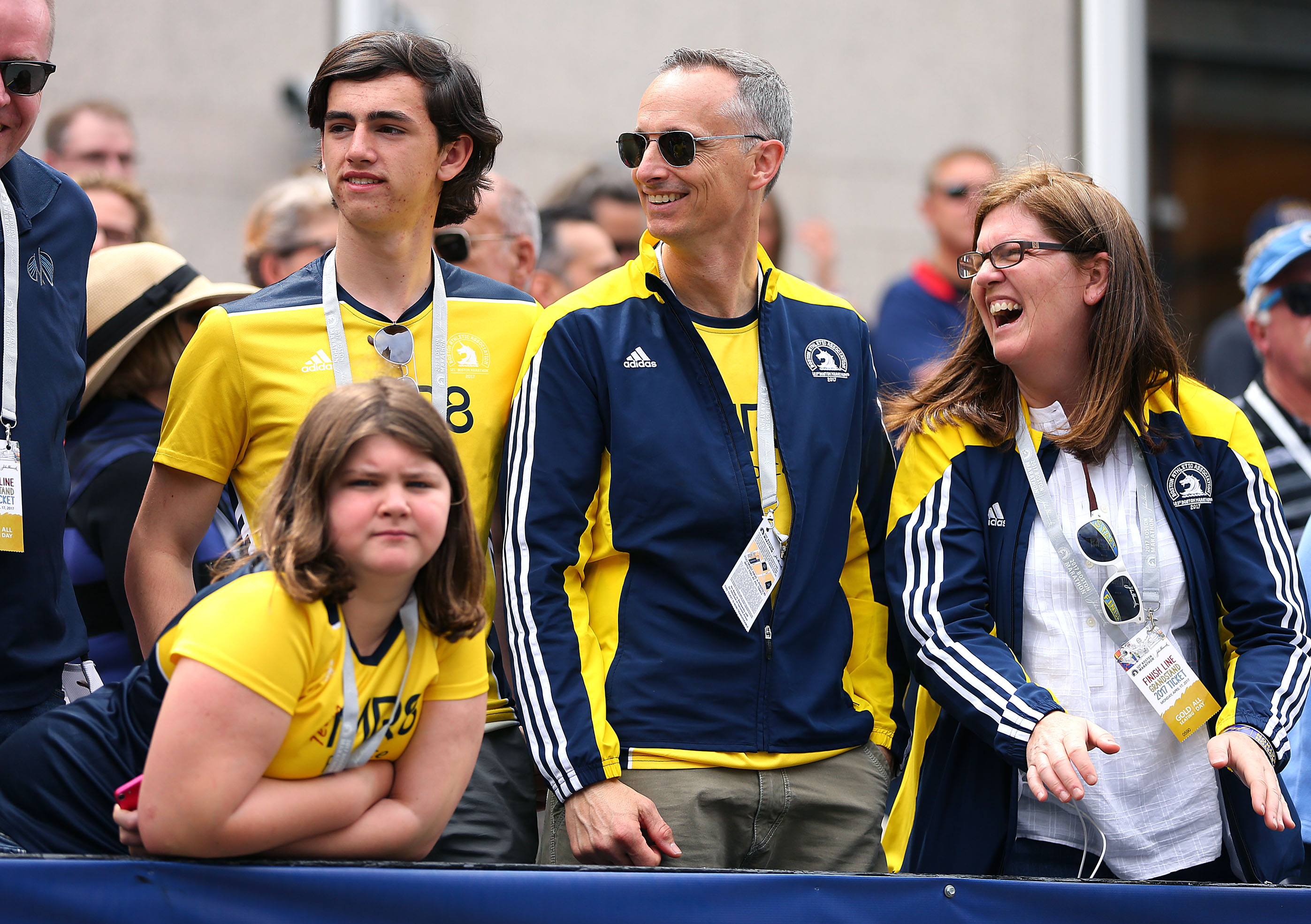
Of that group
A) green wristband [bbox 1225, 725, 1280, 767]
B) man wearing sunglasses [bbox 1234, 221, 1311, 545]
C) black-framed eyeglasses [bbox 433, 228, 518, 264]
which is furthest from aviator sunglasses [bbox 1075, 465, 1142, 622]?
black-framed eyeglasses [bbox 433, 228, 518, 264]

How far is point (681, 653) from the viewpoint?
285cm

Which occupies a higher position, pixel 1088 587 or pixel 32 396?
pixel 32 396

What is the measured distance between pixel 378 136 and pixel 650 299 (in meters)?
0.66

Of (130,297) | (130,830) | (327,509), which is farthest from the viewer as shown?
(130,297)

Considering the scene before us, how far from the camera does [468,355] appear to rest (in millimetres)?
3010

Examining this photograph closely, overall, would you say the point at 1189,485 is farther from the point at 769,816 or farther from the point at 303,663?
the point at 303,663

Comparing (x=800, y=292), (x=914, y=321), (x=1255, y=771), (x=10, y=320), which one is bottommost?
(x=1255, y=771)

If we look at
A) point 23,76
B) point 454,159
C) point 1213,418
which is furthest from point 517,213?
point 1213,418

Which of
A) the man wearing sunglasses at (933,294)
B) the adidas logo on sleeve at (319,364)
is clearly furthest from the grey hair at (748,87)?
the man wearing sunglasses at (933,294)

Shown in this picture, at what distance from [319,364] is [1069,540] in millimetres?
1543

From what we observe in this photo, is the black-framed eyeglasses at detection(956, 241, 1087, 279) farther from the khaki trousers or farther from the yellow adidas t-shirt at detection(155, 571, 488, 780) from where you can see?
the yellow adidas t-shirt at detection(155, 571, 488, 780)

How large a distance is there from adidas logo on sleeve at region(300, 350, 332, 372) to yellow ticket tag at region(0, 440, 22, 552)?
56 cm

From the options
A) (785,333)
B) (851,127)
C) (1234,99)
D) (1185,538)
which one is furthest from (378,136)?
(1234,99)

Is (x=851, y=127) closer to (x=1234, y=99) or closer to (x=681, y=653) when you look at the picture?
(x=1234, y=99)
